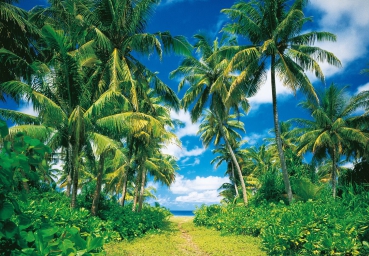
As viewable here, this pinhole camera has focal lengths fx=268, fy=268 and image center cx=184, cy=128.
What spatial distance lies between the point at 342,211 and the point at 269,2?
1055 cm

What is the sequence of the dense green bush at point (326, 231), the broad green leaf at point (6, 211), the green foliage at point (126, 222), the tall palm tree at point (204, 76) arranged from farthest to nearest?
1. the tall palm tree at point (204, 76)
2. the green foliage at point (126, 222)
3. the dense green bush at point (326, 231)
4. the broad green leaf at point (6, 211)

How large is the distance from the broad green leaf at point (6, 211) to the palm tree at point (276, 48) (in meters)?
12.9

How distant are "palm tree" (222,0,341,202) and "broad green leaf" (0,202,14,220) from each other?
42.4 ft

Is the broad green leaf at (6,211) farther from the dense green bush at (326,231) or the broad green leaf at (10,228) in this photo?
the dense green bush at (326,231)

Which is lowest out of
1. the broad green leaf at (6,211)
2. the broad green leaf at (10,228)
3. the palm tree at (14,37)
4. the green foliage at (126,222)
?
the green foliage at (126,222)

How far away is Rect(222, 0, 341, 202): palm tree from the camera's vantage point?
42.7 ft

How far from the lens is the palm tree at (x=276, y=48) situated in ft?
42.7

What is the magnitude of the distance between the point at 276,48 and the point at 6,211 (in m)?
13.7

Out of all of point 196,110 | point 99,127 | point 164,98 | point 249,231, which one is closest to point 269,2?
point 164,98

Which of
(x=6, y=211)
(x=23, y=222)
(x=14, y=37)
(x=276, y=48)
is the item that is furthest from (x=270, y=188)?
(x=6, y=211)

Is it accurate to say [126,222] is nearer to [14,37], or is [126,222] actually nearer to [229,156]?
[14,37]

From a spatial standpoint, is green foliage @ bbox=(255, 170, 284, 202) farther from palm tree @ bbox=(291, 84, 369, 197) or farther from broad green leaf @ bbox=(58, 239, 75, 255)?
broad green leaf @ bbox=(58, 239, 75, 255)

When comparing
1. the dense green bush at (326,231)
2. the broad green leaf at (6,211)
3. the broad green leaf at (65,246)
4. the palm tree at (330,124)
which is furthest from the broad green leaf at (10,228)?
the palm tree at (330,124)

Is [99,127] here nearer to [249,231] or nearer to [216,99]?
[249,231]
